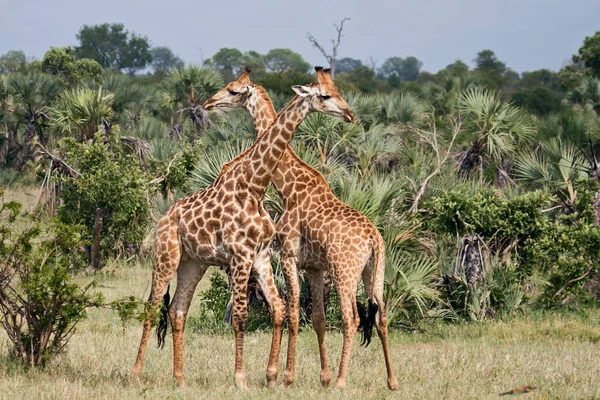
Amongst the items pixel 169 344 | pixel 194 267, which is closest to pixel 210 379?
pixel 194 267

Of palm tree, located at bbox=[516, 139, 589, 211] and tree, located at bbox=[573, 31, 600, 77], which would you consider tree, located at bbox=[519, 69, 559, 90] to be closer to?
tree, located at bbox=[573, 31, 600, 77]

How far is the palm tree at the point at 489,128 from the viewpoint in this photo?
21.7 m

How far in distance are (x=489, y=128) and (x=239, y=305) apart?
14770 millimetres

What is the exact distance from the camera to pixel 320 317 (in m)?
8.91

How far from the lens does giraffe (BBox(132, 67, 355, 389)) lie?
834 centimetres

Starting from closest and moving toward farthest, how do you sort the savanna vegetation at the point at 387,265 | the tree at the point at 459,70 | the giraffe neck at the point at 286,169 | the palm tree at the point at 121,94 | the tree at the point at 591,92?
the savanna vegetation at the point at 387,265 < the giraffe neck at the point at 286,169 < the palm tree at the point at 121,94 < the tree at the point at 591,92 < the tree at the point at 459,70

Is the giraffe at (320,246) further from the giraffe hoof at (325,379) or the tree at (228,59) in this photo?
the tree at (228,59)

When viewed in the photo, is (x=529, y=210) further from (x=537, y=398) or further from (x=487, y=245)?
(x=537, y=398)

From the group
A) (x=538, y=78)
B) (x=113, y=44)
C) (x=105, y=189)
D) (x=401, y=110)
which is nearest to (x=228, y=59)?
(x=113, y=44)

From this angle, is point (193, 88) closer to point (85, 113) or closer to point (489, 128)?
point (85, 113)

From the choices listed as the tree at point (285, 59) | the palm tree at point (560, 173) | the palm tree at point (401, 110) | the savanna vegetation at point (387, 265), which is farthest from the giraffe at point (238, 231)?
the tree at point (285, 59)

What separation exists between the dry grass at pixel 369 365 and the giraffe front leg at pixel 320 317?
0.59 ft

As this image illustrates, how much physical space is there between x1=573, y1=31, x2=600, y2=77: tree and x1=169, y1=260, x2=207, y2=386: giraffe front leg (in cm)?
3930

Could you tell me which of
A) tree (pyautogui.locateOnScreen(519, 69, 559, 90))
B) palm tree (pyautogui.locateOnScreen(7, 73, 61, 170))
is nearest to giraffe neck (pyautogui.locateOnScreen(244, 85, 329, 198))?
palm tree (pyautogui.locateOnScreen(7, 73, 61, 170))
